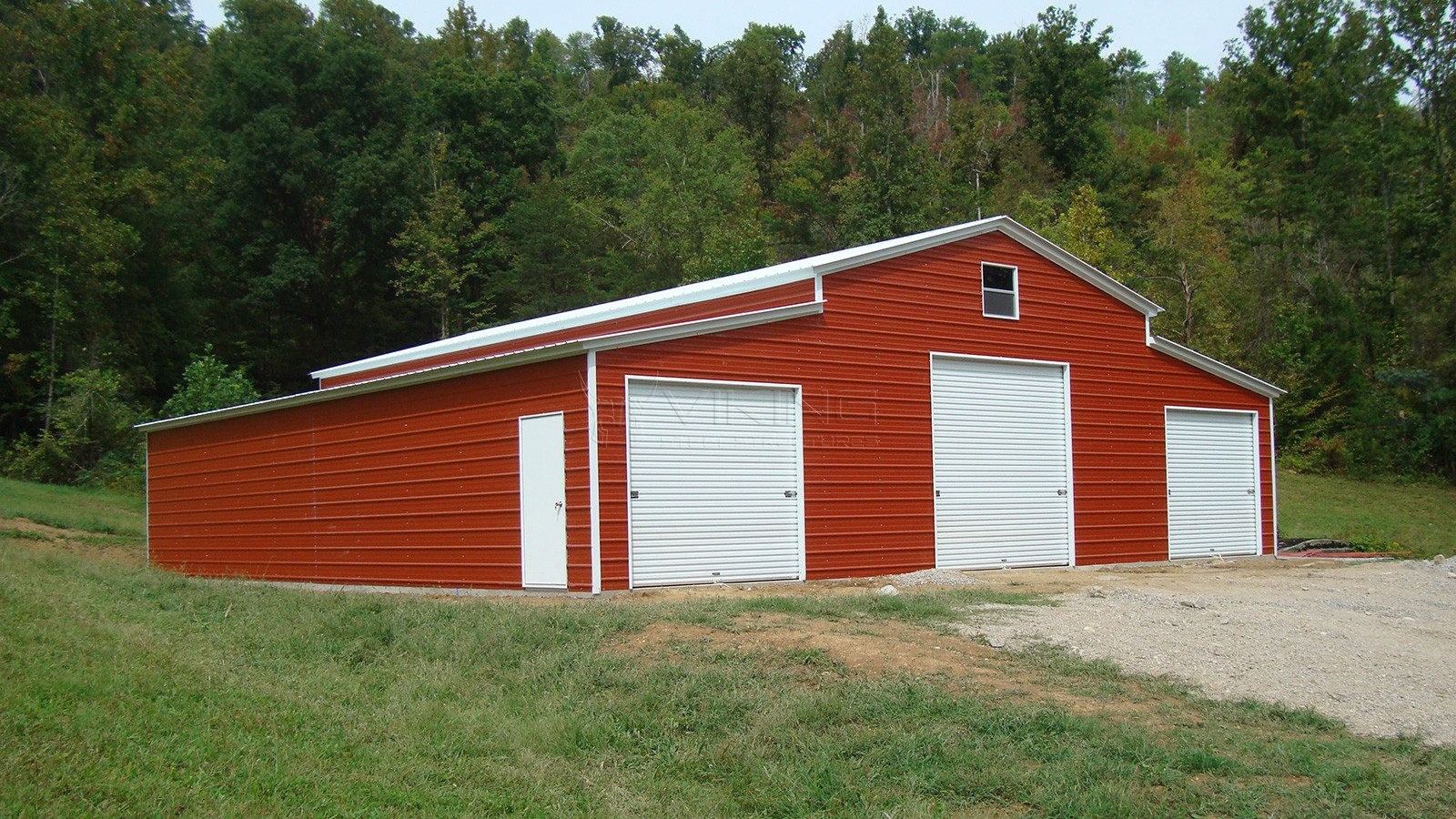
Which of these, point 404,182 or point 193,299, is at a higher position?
point 404,182

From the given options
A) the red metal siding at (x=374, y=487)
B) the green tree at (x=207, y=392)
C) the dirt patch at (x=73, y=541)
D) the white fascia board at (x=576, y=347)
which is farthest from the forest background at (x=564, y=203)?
the white fascia board at (x=576, y=347)

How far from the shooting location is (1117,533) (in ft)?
59.6

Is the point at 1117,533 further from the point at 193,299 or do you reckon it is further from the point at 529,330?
the point at 193,299

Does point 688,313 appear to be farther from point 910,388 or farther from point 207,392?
point 207,392

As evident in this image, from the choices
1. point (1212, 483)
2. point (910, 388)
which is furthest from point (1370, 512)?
point (910, 388)

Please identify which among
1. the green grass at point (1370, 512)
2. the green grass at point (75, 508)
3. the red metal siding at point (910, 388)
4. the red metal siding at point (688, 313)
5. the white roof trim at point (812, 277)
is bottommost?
the green grass at point (1370, 512)

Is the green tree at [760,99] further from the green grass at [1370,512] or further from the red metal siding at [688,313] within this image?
the red metal siding at [688,313]

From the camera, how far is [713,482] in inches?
548

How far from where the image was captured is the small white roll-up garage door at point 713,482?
13.3m

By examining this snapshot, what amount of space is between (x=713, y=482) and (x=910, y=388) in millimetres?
3591

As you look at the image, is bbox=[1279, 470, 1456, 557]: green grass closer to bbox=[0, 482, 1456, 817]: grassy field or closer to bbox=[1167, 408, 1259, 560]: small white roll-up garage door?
bbox=[1167, 408, 1259, 560]: small white roll-up garage door

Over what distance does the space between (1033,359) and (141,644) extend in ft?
42.4

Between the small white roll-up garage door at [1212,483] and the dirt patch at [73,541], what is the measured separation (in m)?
16.7

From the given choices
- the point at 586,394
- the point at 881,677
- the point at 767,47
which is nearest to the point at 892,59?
the point at 767,47
